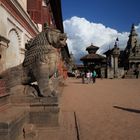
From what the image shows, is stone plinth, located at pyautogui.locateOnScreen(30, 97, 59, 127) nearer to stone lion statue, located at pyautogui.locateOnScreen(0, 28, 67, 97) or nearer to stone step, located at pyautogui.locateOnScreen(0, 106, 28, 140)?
stone lion statue, located at pyautogui.locateOnScreen(0, 28, 67, 97)

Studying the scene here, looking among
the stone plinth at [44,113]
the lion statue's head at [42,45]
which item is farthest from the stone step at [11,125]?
the lion statue's head at [42,45]

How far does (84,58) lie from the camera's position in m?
56.2

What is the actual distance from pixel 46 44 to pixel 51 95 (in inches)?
48.0

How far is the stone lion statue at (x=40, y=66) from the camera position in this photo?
22.9 feet

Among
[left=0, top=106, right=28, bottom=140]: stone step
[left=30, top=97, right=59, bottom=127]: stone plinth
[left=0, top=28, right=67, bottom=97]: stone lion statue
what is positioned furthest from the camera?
[left=0, top=28, right=67, bottom=97]: stone lion statue

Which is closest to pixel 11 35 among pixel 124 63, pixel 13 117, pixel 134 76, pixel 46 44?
pixel 46 44

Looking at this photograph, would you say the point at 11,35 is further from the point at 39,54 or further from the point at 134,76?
the point at 134,76

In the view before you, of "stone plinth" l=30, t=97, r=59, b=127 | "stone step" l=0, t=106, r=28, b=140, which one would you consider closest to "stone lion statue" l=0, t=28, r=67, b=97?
"stone plinth" l=30, t=97, r=59, b=127

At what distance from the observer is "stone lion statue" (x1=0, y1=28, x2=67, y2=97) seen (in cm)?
698

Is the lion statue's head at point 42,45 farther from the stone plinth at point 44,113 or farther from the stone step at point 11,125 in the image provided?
the stone step at point 11,125

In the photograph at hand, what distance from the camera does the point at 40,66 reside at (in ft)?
22.9

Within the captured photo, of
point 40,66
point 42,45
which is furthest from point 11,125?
point 42,45

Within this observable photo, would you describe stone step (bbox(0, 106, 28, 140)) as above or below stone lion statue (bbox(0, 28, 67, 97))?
below

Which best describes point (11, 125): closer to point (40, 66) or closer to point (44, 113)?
point (44, 113)
